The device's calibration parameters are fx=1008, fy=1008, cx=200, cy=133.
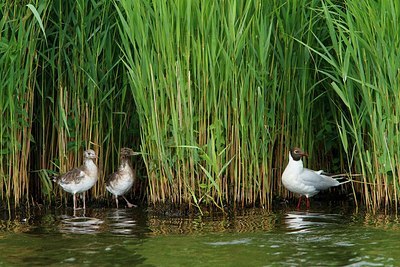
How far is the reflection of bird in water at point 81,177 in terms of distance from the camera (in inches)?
457

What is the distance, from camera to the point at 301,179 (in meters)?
11.6

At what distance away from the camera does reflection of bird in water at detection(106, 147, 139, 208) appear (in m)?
12.0

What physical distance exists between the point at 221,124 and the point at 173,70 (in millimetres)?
789

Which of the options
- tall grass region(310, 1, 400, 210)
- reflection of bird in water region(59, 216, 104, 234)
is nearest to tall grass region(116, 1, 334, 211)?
tall grass region(310, 1, 400, 210)

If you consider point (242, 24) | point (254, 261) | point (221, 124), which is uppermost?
point (242, 24)

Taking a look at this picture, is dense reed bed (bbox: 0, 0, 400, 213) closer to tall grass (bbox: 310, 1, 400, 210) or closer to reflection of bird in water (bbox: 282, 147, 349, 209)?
tall grass (bbox: 310, 1, 400, 210)

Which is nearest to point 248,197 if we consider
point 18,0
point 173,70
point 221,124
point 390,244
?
point 221,124

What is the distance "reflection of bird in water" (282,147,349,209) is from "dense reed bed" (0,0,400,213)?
24 centimetres

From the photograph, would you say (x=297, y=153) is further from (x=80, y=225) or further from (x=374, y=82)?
(x=80, y=225)

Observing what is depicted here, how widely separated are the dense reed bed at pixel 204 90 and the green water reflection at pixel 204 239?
460 millimetres

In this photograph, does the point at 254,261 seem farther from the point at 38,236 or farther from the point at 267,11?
the point at 267,11

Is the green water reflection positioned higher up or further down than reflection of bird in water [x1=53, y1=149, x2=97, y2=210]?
further down

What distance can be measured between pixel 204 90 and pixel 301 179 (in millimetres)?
1615

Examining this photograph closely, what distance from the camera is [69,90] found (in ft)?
40.2
